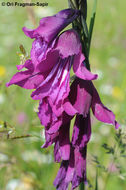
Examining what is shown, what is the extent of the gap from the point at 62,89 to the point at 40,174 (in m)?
1.70

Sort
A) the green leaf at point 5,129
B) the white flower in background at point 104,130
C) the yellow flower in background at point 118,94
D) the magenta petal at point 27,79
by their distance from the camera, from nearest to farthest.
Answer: the magenta petal at point 27,79, the green leaf at point 5,129, the white flower in background at point 104,130, the yellow flower in background at point 118,94

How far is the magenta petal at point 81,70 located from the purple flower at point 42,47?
73 millimetres

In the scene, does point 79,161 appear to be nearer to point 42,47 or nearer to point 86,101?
point 86,101

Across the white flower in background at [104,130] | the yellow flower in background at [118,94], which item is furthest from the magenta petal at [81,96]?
the yellow flower in background at [118,94]

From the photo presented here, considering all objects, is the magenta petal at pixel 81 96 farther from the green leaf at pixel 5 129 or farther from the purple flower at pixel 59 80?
the green leaf at pixel 5 129

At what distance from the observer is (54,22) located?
0.85 meters

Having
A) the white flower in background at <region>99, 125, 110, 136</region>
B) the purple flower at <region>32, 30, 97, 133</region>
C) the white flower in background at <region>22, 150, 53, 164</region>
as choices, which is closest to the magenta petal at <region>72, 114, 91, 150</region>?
the purple flower at <region>32, 30, 97, 133</region>

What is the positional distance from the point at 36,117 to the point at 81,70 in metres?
0.80

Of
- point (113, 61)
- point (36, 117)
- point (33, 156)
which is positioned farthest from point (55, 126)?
point (113, 61)

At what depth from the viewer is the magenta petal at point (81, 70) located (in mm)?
816

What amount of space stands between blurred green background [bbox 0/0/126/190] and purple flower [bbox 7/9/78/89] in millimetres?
251

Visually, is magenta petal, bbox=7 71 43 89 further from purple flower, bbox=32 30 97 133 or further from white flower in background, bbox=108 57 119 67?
white flower in background, bbox=108 57 119 67

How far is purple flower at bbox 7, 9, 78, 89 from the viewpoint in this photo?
836mm

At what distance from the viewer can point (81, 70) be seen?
84 cm
